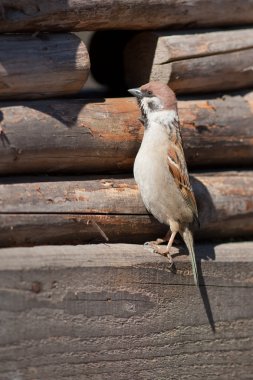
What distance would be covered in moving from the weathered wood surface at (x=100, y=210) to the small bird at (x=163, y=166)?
0.28ft

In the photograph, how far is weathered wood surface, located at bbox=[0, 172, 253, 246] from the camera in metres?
3.88

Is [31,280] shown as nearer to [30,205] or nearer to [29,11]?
[30,205]

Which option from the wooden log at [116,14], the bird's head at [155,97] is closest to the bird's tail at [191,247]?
the bird's head at [155,97]

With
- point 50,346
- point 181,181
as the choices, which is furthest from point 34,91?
point 50,346

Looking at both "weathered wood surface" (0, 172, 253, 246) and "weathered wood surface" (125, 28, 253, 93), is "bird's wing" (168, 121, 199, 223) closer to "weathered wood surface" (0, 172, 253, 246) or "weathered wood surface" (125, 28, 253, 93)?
"weathered wood surface" (0, 172, 253, 246)

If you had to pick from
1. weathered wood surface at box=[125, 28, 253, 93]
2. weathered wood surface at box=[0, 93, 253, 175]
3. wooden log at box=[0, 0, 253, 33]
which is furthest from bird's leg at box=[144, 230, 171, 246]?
wooden log at box=[0, 0, 253, 33]

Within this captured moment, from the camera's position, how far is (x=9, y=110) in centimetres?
398

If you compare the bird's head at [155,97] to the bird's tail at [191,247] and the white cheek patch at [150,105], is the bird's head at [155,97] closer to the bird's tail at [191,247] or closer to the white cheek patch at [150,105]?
the white cheek patch at [150,105]

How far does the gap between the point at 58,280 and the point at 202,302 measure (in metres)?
0.77

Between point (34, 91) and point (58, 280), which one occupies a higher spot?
point (34, 91)

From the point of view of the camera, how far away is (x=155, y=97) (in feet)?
14.0

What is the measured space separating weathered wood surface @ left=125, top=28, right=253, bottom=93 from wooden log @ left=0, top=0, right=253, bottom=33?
70 millimetres

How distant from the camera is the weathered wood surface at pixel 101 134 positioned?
4.00 meters

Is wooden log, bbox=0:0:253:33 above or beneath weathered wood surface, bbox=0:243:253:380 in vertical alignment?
above
